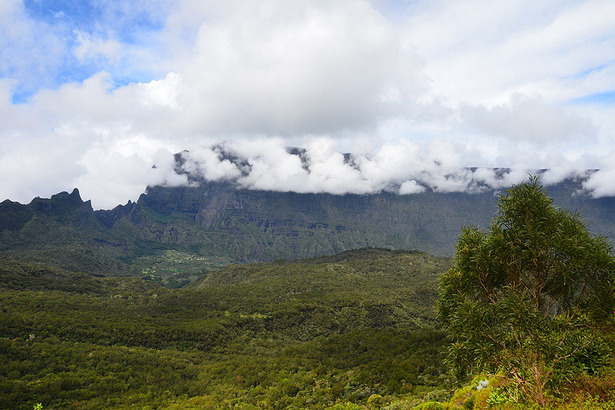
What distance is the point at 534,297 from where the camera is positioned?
1881 centimetres

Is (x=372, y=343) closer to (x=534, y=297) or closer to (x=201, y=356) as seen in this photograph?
(x=201, y=356)

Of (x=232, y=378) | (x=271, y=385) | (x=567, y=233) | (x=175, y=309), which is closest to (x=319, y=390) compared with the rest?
(x=271, y=385)

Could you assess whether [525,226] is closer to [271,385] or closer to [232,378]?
[271,385]

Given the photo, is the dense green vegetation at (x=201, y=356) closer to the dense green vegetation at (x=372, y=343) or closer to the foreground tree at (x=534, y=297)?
the dense green vegetation at (x=372, y=343)

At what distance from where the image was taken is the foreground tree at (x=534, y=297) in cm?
1694

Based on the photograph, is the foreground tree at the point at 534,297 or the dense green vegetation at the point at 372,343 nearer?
the foreground tree at the point at 534,297

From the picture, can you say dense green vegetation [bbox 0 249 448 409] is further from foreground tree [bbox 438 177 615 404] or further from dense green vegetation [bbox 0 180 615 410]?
foreground tree [bbox 438 177 615 404]

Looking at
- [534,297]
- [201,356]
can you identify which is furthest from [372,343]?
[534,297]

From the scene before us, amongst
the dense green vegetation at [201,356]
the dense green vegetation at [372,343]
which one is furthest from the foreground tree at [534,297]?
the dense green vegetation at [201,356]

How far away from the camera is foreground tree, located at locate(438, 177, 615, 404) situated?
55.6 ft

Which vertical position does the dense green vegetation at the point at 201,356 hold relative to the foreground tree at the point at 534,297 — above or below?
below

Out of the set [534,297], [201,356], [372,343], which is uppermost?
[534,297]

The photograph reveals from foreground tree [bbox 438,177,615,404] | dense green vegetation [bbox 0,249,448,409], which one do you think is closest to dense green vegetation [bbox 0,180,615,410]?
foreground tree [bbox 438,177,615,404]

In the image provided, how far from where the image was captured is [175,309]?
631 feet
